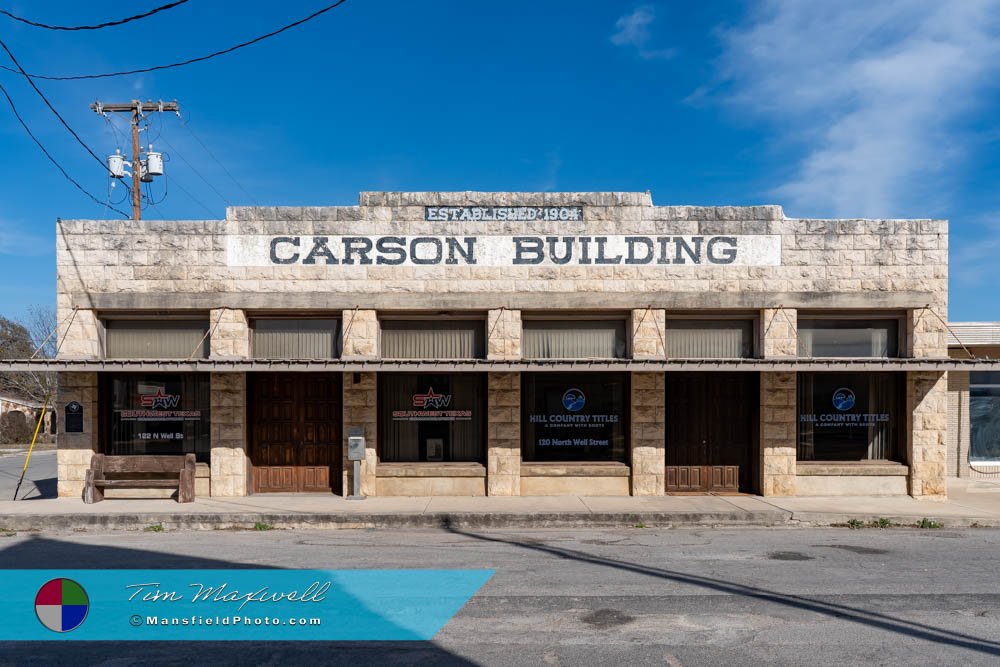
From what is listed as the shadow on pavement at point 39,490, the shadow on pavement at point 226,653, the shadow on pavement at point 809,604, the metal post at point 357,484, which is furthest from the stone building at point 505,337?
the shadow on pavement at point 226,653

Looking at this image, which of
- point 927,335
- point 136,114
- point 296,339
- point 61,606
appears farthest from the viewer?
point 136,114

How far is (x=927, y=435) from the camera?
13508 mm

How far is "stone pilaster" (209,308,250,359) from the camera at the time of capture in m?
13.4

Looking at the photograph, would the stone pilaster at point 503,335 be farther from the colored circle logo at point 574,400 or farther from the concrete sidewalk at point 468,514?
the concrete sidewalk at point 468,514

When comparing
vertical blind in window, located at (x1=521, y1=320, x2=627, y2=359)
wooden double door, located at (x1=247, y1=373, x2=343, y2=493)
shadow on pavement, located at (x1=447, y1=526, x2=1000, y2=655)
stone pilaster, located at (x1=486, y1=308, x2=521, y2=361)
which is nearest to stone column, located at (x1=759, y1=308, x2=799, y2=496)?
vertical blind in window, located at (x1=521, y1=320, x2=627, y2=359)

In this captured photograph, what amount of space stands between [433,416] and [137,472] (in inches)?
225

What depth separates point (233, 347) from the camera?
44.0ft

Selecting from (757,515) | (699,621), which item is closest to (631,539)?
(757,515)

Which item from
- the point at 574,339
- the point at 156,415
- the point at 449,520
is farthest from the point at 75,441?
the point at 574,339

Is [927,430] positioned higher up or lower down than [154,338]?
lower down

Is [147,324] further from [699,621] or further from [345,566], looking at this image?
[699,621]

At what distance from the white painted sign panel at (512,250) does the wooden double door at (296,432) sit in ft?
8.06

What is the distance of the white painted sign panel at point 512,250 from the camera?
13594mm

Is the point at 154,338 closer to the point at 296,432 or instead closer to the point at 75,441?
the point at 75,441
